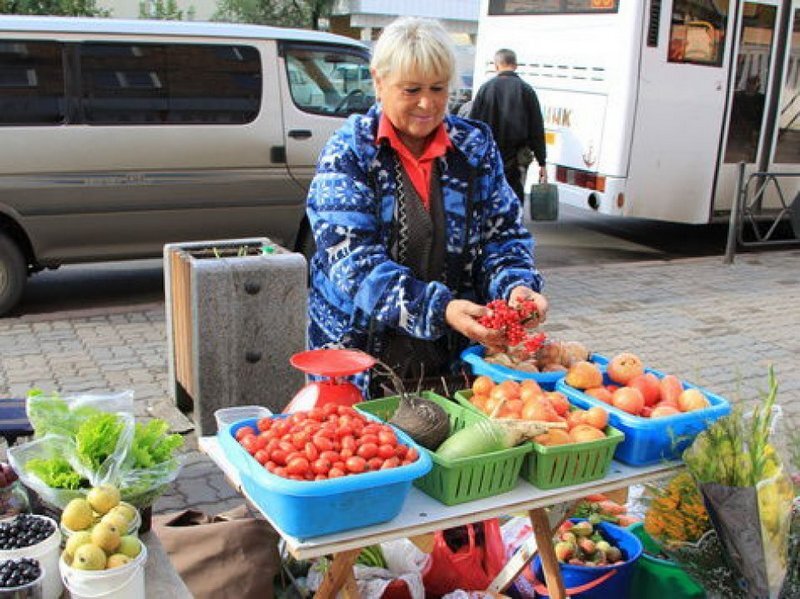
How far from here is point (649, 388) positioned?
102 inches

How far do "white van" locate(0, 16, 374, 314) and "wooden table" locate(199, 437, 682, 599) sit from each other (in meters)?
4.46

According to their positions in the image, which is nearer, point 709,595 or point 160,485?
point 160,485

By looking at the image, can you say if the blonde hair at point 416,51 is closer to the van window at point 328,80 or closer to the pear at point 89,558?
the pear at point 89,558

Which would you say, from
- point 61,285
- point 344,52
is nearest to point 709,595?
point 344,52

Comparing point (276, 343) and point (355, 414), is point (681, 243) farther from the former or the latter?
point (355, 414)

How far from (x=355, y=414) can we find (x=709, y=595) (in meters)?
1.22

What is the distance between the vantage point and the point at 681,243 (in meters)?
11.0

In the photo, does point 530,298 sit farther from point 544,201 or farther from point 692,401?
point 544,201

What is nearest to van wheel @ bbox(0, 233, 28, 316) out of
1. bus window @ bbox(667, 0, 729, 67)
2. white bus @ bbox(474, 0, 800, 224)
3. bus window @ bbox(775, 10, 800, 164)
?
white bus @ bbox(474, 0, 800, 224)

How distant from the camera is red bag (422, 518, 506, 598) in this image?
118 inches

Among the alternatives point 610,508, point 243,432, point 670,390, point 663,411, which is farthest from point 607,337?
point 243,432

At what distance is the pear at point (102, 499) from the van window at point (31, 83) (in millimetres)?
4777

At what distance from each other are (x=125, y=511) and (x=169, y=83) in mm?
5106

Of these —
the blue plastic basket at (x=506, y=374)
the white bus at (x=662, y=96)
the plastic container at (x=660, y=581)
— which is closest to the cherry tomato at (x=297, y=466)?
the blue plastic basket at (x=506, y=374)
